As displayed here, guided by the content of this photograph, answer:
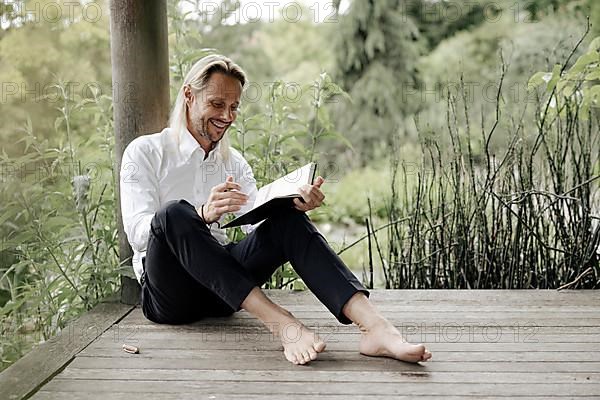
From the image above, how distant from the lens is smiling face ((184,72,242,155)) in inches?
85.4

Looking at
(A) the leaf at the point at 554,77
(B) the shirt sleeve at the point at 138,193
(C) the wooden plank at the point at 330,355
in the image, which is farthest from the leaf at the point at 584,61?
(B) the shirt sleeve at the point at 138,193

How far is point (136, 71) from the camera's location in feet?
7.92

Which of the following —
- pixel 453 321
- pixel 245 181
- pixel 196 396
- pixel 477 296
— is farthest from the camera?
pixel 477 296

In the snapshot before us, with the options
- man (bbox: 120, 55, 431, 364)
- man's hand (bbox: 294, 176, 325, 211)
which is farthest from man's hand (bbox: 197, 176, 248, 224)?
man's hand (bbox: 294, 176, 325, 211)

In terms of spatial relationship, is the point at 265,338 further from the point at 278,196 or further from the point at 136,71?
the point at 136,71

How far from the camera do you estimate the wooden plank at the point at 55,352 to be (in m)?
1.72

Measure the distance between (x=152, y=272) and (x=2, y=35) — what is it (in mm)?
754

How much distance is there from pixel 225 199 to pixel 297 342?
0.40 m

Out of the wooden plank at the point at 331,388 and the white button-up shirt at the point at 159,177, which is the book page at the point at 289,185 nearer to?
the white button-up shirt at the point at 159,177

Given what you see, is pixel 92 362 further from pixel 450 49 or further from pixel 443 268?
pixel 450 49

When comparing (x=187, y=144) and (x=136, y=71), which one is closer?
(x=187, y=144)

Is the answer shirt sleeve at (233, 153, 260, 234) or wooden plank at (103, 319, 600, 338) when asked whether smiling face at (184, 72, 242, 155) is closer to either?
shirt sleeve at (233, 153, 260, 234)

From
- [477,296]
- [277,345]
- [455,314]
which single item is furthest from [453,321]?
[277,345]

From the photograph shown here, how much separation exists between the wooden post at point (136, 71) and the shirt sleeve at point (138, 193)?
23 cm
